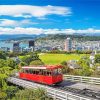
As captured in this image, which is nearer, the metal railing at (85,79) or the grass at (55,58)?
the metal railing at (85,79)

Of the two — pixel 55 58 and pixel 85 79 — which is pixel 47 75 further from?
pixel 55 58

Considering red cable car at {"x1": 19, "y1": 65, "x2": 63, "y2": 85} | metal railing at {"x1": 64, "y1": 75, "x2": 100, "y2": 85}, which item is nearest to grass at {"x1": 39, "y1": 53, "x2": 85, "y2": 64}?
metal railing at {"x1": 64, "y1": 75, "x2": 100, "y2": 85}

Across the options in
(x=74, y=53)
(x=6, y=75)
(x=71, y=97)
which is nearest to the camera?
(x=71, y=97)

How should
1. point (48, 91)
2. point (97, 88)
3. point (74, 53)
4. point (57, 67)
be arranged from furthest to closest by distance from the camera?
point (74, 53), point (57, 67), point (97, 88), point (48, 91)

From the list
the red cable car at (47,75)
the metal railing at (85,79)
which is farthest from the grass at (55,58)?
the red cable car at (47,75)

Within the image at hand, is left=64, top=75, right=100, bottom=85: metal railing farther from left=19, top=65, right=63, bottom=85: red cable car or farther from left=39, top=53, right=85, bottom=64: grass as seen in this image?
left=39, top=53, right=85, bottom=64: grass

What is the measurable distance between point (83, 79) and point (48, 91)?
6.06 metres

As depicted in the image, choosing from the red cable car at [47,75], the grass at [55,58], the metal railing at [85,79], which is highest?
the red cable car at [47,75]

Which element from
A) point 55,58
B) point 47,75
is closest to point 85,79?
point 47,75

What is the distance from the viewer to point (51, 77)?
25.2m

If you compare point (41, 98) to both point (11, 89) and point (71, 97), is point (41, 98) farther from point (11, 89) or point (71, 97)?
point (11, 89)

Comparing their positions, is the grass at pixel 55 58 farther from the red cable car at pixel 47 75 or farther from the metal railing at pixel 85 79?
the red cable car at pixel 47 75

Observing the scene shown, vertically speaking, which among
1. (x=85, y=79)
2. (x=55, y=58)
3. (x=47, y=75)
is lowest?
(x=55, y=58)

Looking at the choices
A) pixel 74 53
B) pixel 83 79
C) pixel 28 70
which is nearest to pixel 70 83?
pixel 83 79
